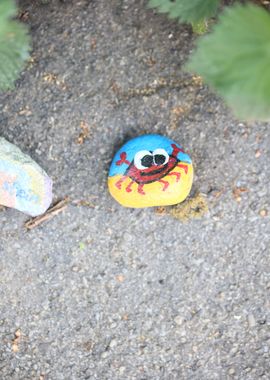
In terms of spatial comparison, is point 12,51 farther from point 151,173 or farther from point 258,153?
point 258,153

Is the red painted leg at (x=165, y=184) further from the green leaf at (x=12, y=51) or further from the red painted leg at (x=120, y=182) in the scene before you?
the green leaf at (x=12, y=51)

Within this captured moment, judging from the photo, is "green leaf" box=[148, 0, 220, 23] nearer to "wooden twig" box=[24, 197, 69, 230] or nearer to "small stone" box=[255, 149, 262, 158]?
"small stone" box=[255, 149, 262, 158]

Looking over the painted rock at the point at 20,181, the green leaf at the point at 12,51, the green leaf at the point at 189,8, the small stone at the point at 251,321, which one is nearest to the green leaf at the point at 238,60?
the green leaf at the point at 189,8

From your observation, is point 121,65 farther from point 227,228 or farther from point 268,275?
point 268,275

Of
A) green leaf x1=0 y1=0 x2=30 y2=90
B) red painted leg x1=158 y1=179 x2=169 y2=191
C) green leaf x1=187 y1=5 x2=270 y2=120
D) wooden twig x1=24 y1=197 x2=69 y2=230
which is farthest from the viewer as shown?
wooden twig x1=24 y1=197 x2=69 y2=230

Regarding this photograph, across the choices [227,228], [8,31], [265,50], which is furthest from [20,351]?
[265,50]

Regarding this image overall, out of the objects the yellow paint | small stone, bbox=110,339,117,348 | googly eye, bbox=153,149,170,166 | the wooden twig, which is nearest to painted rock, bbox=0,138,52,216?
the wooden twig

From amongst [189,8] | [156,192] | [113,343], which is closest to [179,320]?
[113,343]
